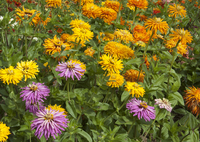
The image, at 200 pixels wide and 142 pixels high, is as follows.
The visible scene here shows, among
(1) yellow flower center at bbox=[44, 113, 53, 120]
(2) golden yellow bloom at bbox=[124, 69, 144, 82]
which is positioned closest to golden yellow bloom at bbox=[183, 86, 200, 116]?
(2) golden yellow bloom at bbox=[124, 69, 144, 82]

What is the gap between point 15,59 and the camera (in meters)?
1.90

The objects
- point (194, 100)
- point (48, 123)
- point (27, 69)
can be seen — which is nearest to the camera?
point (48, 123)

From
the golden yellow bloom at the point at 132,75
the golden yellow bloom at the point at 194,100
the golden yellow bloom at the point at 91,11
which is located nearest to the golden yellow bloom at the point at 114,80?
the golden yellow bloom at the point at 132,75

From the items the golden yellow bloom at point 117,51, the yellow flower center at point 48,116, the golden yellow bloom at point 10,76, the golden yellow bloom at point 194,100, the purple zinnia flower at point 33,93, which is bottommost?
the golden yellow bloom at point 194,100

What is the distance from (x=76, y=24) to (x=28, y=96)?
1.16m

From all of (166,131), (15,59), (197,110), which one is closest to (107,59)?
(15,59)

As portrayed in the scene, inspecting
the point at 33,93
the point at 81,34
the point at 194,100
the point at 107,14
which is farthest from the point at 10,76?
the point at 194,100

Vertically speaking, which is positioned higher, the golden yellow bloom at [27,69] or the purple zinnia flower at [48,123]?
the golden yellow bloom at [27,69]

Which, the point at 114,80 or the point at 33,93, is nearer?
the point at 33,93

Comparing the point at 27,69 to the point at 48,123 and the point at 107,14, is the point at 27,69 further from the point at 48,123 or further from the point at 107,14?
the point at 107,14

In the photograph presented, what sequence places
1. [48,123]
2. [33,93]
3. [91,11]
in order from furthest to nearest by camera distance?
[91,11], [33,93], [48,123]

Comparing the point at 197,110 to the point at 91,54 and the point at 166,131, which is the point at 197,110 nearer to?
the point at 166,131

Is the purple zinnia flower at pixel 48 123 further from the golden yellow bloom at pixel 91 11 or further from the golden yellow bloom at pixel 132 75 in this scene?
the golden yellow bloom at pixel 91 11

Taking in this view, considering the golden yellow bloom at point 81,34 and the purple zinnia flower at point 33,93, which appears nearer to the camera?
the purple zinnia flower at point 33,93
